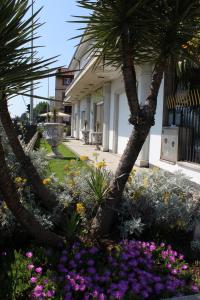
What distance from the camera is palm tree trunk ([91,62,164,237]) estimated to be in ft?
13.0

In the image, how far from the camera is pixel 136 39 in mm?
3963

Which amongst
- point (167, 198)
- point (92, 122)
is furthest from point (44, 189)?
point (92, 122)

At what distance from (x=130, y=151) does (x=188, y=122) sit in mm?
5466

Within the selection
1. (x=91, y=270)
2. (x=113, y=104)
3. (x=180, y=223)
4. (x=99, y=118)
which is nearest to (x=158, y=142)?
(x=180, y=223)

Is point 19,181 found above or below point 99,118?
below

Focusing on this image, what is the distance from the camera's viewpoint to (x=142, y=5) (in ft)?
11.9

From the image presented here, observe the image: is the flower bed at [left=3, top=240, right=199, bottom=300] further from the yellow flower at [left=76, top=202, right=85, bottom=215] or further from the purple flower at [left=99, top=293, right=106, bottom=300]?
the yellow flower at [left=76, top=202, right=85, bottom=215]

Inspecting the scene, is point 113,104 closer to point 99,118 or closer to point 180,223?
point 99,118

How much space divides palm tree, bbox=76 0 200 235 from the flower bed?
54cm

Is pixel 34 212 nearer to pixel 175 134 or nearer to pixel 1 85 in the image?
pixel 1 85

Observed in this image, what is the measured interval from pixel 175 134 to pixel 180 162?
2.26ft

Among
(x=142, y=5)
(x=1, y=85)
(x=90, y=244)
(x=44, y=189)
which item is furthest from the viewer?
(x=44, y=189)

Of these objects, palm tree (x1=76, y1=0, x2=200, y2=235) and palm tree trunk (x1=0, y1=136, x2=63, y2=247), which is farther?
palm tree (x1=76, y1=0, x2=200, y2=235)

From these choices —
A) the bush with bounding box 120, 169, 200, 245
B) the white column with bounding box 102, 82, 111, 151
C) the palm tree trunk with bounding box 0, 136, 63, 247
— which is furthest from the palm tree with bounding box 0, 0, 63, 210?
the white column with bounding box 102, 82, 111, 151
